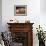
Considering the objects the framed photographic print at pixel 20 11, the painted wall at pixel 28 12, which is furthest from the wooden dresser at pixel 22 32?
the framed photographic print at pixel 20 11

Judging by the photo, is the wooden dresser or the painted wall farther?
the painted wall

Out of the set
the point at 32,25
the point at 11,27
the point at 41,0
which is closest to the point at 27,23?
the point at 32,25

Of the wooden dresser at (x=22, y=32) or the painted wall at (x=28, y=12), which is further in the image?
the painted wall at (x=28, y=12)

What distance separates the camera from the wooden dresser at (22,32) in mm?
5617

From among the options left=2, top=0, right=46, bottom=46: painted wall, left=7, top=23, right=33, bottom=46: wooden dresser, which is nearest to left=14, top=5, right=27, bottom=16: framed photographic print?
left=2, top=0, right=46, bottom=46: painted wall

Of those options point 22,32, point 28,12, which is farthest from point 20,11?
point 22,32

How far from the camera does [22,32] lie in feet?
18.7

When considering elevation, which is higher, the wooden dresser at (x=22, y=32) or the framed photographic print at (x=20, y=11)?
the framed photographic print at (x=20, y=11)

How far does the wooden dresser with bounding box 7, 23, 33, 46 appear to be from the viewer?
18.4 ft

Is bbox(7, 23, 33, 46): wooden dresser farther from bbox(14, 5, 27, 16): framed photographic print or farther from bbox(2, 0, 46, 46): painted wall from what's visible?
bbox(14, 5, 27, 16): framed photographic print

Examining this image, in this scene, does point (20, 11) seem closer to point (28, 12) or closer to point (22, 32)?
point (28, 12)

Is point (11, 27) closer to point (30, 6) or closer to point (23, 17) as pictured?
point (23, 17)

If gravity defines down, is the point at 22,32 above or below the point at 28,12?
below

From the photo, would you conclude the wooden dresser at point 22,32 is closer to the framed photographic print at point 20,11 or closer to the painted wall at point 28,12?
the painted wall at point 28,12
